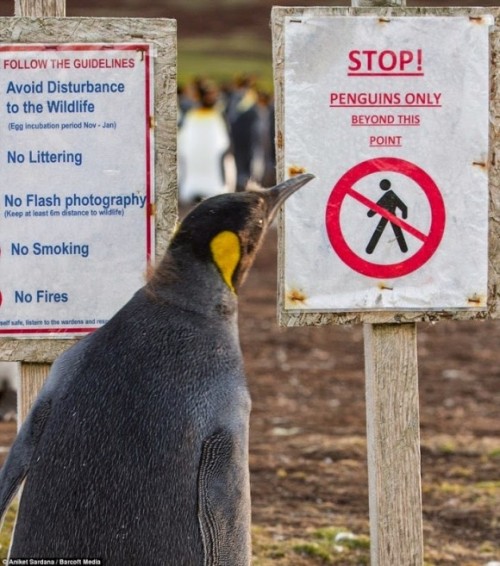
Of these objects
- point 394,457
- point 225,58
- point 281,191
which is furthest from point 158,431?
point 225,58

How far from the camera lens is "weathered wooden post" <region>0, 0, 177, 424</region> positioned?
3.70 meters

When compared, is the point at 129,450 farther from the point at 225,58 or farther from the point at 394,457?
the point at 225,58

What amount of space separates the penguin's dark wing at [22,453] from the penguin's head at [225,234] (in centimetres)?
45

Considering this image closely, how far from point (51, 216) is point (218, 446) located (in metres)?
0.95

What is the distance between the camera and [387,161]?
12.2ft

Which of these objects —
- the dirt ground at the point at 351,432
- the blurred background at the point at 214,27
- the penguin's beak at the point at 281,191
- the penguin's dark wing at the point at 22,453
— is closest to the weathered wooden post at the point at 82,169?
the penguin's beak at the point at 281,191

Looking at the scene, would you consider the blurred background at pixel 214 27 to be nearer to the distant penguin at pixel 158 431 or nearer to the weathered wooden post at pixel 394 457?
the weathered wooden post at pixel 394 457

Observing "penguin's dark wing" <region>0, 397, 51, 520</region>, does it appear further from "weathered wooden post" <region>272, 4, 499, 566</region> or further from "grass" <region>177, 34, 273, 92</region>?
"grass" <region>177, 34, 273, 92</region>

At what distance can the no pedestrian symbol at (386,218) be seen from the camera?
3.71 metres

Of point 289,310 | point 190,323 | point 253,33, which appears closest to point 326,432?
point 289,310

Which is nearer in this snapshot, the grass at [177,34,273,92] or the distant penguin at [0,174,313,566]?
the distant penguin at [0,174,313,566]

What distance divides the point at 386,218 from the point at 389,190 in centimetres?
7

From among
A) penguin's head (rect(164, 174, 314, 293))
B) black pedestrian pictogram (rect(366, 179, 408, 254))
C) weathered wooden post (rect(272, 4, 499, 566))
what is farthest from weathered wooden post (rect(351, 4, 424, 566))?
penguin's head (rect(164, 174, 314, 293))

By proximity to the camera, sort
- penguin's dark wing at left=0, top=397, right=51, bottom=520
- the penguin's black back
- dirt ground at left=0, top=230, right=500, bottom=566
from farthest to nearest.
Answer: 1. dirt ground at left=0, top=230, right=500, bottom=566
2. penguin's dark wing at left=0, top=397, right=51, bottom=520
3. the penguin's black back
